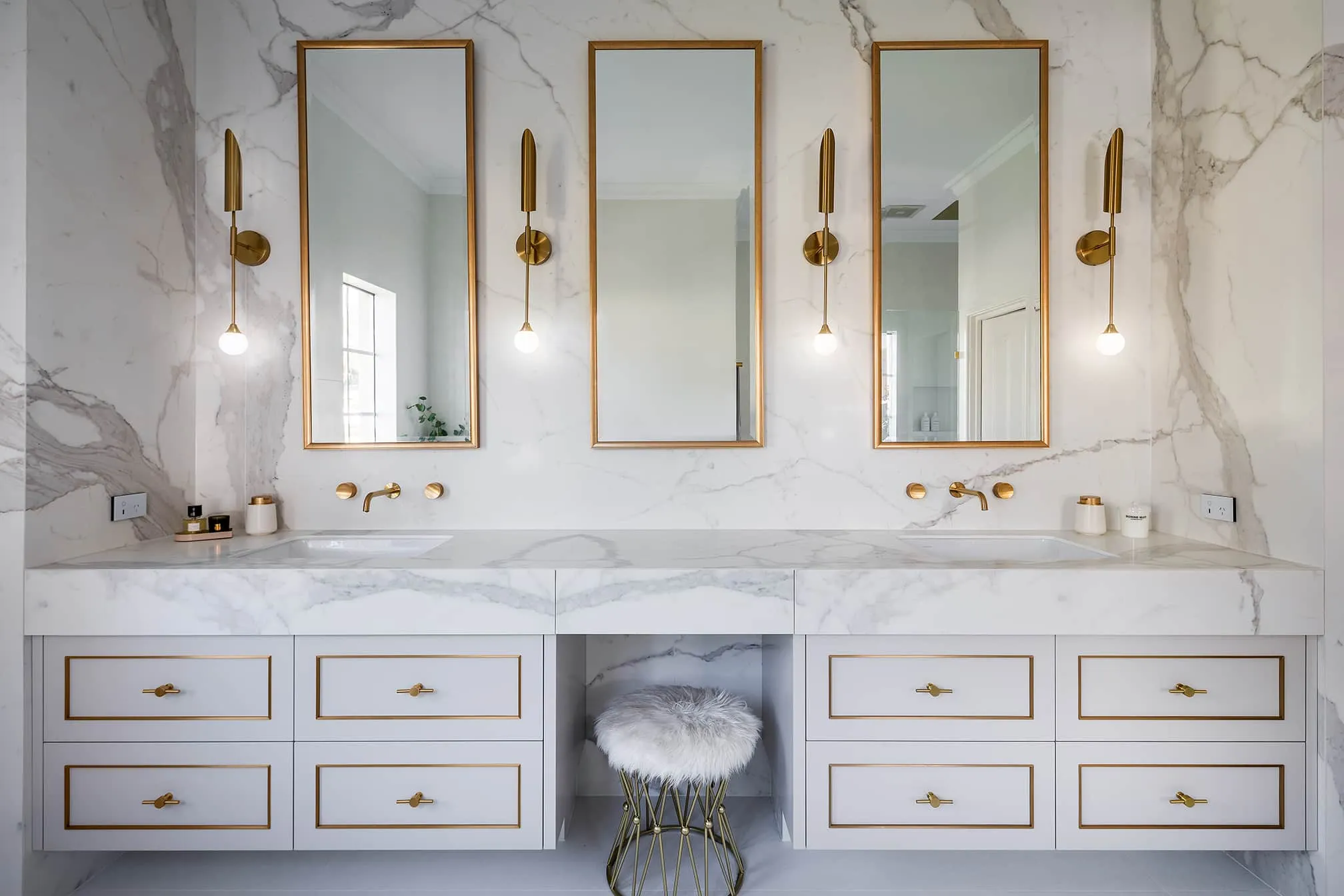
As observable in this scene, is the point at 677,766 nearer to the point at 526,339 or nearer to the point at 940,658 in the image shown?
the point at 940,658

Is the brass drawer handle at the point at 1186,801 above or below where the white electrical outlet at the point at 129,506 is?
below

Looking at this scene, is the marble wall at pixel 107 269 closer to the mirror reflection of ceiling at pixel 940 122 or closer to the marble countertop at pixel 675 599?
the marble countertop at pixel 675 599

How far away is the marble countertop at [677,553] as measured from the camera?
4.88ft

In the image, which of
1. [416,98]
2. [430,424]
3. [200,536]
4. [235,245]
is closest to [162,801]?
[200,536]

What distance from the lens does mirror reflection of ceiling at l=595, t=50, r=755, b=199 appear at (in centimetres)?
198

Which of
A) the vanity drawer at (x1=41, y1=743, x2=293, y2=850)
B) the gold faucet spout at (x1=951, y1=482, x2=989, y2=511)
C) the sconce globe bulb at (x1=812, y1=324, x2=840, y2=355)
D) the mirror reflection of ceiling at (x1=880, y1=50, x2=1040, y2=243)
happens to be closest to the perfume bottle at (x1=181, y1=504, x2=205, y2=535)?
the gold faucet spout at (x1=951, y1=482, x2=989, y2=511)

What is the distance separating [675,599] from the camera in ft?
4.83

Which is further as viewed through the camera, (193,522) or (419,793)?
(193,522)

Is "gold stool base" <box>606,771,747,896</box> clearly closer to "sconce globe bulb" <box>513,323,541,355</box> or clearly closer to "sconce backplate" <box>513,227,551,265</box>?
"sconce globe bulb" <box>513,323,541,355</box>

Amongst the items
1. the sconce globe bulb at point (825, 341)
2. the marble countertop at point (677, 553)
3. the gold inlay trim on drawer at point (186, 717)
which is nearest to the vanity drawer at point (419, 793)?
the gold inlay trim on drawer at point (186, 717)

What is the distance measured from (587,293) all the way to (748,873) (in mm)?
1595

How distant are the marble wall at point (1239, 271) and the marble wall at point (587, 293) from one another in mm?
89

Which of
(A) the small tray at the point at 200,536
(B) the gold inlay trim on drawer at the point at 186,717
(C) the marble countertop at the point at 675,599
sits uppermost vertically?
(A) the small tray at the point at 200,536

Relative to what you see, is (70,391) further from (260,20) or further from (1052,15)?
(1052,15)
